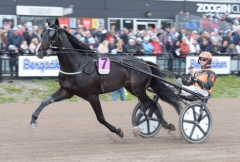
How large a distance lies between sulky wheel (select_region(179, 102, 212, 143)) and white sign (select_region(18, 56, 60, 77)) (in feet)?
22.5

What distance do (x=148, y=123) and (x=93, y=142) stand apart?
106 cm

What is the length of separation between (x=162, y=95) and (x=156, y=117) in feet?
1.30

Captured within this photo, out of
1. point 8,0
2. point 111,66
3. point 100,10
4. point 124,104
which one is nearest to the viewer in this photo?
point 111,66

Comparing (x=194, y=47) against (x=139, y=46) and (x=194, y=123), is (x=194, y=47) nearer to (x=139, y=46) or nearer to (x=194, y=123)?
(x=139, y=46)

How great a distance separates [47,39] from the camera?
7094 mm

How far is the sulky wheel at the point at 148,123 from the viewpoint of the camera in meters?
8.05

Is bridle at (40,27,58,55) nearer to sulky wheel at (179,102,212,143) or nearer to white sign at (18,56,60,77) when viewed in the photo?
sulky wheel at (179,102,212,143)

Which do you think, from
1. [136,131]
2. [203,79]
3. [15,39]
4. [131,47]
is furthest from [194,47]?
[136,131]

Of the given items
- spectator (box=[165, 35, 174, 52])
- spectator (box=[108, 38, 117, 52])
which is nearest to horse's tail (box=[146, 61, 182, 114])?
spectator (box=[108, 38, 117, 52])

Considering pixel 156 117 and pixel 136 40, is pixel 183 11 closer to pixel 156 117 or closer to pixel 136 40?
pixel 136 40

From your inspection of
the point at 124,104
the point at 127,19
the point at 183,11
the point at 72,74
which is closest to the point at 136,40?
the point at 124,104

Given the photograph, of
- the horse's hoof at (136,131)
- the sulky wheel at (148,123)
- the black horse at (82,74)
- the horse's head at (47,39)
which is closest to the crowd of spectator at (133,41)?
the sulky wheel at (148,123)

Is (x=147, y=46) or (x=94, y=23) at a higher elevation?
(x=94, y=23)

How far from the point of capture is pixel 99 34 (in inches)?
623
